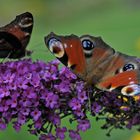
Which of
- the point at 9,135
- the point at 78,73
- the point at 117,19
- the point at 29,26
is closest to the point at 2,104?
the point at 78,73

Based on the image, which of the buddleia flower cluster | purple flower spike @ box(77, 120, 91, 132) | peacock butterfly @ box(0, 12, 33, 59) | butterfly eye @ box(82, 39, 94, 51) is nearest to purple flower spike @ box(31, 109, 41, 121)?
the buddleia flower cluster

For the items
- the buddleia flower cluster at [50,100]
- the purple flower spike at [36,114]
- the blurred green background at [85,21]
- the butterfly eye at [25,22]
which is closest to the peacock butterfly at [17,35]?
the butterfly eye at [25,22]

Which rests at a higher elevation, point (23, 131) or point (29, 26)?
point (29, 26)

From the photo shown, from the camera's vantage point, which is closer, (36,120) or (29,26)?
(36,120)

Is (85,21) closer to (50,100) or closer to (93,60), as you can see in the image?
(93,60)

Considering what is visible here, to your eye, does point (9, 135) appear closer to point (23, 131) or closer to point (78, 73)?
point (23, 131)
